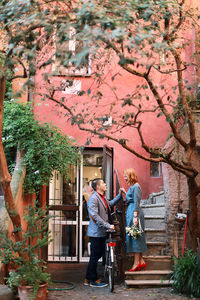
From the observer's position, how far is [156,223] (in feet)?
28.7

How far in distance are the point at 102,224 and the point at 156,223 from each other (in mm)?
2145

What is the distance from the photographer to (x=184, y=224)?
8156 mm

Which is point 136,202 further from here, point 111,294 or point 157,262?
point 111,294

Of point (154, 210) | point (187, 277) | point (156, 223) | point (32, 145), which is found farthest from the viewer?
point (154, 210)

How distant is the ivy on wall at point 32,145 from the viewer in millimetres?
7586

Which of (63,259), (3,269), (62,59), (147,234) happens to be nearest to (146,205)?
(147,234)

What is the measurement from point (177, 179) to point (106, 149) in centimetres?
164

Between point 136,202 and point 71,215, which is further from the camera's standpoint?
point 71,215

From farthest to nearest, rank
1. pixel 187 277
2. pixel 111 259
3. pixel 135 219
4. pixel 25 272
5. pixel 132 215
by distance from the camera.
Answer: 1. pixel 132 215
2. pixel 135 219
3. pixel 111 259
4. pixel 187 277
5. pixel 25 272

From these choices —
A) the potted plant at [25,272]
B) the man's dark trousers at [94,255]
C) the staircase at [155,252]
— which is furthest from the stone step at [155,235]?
the potted plant at [25,272]

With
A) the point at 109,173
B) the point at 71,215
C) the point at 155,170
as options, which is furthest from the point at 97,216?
the point at 155,170

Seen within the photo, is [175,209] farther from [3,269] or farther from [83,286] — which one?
[3,269]

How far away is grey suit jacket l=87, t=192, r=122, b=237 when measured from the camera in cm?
703

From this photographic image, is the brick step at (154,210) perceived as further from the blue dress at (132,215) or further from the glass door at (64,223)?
the glass door at (64,223)
